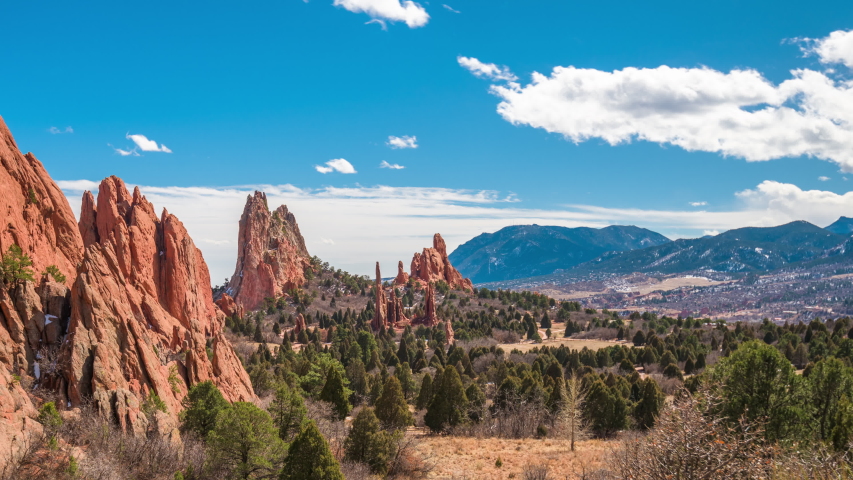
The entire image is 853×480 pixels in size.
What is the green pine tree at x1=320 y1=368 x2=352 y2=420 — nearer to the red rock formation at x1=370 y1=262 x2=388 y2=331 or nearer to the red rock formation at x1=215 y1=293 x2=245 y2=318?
the red rock formation at x1=370 y1=262 x2=388 y2=331

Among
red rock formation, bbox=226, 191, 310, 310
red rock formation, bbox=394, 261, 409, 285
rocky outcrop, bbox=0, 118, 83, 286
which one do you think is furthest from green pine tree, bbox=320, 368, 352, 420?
red rock formation, bbox=394, 261, 409, 285

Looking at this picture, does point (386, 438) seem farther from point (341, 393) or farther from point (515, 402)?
point (515, 402)

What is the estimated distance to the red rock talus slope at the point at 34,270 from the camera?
79.6 ft

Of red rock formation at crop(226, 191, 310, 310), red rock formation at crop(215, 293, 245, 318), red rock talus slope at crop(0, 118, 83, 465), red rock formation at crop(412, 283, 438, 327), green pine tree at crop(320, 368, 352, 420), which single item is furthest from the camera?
red rock formation at crop(226, 191, 310, 310)

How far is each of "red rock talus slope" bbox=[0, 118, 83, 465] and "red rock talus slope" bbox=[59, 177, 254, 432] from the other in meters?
1.70

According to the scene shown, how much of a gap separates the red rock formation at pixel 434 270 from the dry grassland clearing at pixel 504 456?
129 metres

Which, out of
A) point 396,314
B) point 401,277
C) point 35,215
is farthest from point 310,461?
point 401,277

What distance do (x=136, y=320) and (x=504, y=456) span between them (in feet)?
91.5

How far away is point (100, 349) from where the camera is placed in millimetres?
29562

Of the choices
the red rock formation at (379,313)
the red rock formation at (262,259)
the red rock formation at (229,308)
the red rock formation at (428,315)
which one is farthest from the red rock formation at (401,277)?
the red rock formation at (229,308)

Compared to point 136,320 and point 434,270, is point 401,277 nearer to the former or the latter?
point 434,270

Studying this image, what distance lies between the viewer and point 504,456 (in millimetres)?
40750

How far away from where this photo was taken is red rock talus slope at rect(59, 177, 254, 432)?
95.0 ft

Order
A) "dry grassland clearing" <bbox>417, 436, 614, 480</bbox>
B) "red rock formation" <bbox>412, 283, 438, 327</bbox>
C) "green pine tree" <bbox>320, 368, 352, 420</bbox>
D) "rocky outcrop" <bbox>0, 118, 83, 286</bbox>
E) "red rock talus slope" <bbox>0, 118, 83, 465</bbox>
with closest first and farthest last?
"red rock talus slope" <bbox>0, 118, 83, 465</bbox> → "rocky outcrop" <bbox>0, 118, 83, 286</bbox> → "dry grassland clearing" <bbox>417, 436, 614, 480</bbox> → "green pine tree" <bbox>320, 368, 352, 420</bbox> → "red rock formation" <bbox>412, 283, 438, 327</bbox>
